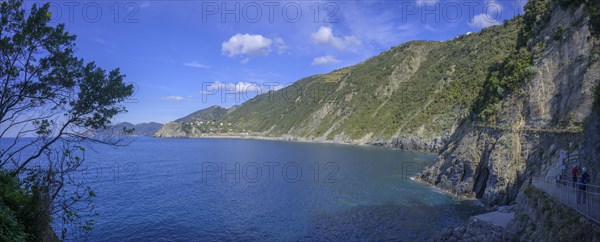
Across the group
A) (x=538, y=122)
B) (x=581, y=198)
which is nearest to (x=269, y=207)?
(x=581, y=198)

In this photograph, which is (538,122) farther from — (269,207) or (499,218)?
(269,207)

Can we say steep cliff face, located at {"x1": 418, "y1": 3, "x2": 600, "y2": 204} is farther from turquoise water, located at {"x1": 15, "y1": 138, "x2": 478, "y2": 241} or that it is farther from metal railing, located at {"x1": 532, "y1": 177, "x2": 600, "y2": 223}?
metal railing, located at {"x1": 532, "y1": 177, "x2": 600, "y2": 223}

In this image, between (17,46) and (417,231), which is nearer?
(17,46)

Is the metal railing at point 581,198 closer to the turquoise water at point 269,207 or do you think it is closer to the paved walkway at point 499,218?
the paved walkway at point 499,218

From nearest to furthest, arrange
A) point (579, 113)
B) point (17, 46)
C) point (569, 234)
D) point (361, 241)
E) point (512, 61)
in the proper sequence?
point (17, 46), point (569, 234), point (361, 241), point (579, 113), point (512, 61)

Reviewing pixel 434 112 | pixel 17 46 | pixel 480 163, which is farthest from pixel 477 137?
pixel 434 112

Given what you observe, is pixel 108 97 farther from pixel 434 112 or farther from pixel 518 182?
pixel 434 112

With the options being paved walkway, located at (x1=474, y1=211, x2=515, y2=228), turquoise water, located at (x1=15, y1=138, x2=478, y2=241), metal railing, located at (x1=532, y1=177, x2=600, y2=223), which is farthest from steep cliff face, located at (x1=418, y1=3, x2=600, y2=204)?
metal railing, located at (x1=532, y1=177, x2=600, y2=223)

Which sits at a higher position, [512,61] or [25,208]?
[512,61]
